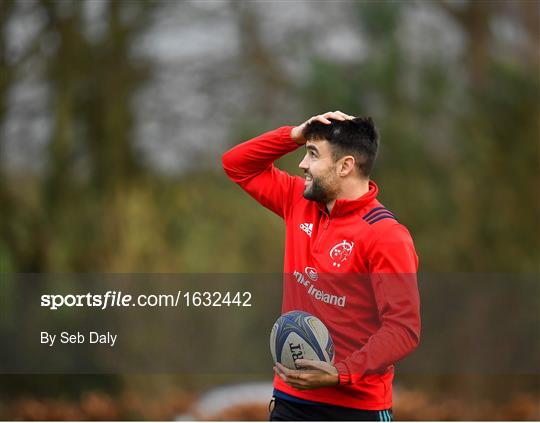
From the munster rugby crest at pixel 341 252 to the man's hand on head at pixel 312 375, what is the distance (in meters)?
0.34

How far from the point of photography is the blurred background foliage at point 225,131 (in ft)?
26.4

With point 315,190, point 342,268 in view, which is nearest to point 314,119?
point 315,190

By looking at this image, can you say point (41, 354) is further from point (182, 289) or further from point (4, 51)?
point (4, 51)

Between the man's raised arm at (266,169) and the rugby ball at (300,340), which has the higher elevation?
the man's raised arm at (266,169)

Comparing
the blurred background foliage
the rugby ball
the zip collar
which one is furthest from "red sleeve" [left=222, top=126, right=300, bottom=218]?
the blurred background foliage

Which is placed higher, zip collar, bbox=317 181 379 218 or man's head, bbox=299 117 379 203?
man's head, bbox=299 117 379 203

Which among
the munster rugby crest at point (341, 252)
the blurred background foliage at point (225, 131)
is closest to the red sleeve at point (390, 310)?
the munster rugby crest at point (341, 252)

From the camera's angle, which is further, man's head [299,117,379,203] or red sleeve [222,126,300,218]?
red sleeve [222,126,300,218]

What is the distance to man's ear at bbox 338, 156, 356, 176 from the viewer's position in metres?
3.07

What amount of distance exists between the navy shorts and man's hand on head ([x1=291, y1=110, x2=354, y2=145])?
927 mm

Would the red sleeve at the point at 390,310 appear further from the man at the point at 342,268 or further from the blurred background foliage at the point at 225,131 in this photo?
the blurred background foliage at the point at 225,131

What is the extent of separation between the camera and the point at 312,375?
2.84 metres

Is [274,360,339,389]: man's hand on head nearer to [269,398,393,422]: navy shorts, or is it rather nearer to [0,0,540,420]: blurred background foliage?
[269,398,393,422]: navy shorts

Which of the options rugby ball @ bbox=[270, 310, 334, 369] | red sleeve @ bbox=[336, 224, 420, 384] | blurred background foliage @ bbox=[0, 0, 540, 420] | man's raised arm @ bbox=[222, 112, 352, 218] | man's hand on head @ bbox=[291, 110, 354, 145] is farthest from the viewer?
blurred background foliage @ bbox=[0, 0, 540, 420]
